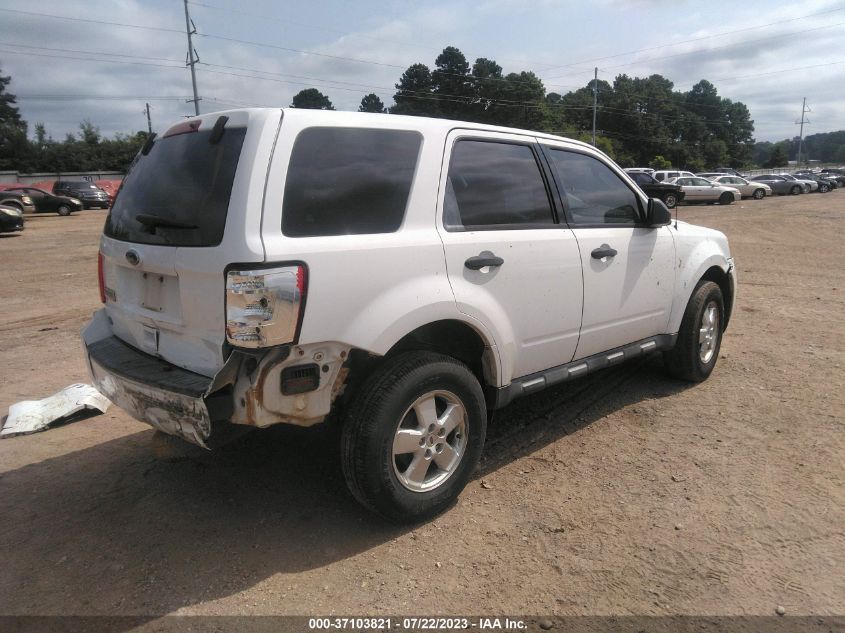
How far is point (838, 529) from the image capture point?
2.94 metres

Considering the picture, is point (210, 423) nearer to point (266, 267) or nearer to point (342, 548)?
point (266, 267)

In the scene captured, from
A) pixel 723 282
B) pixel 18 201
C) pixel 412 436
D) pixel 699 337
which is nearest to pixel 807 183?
pixel 723 282

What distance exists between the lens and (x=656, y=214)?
13.8 feet

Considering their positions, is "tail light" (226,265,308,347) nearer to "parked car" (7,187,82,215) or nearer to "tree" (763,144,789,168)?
"parked car" (7,187,82,215)

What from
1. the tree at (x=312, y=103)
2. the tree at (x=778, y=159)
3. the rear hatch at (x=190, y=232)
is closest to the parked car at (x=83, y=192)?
the tree at (x=312, y=103)

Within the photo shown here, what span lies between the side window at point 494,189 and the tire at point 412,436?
30.1 inches

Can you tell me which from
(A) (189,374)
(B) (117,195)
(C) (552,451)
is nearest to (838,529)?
(C) (552,451)

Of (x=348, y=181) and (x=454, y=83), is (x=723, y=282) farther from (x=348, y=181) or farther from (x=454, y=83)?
(x=454, y=83)

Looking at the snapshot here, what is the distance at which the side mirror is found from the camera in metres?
4.19

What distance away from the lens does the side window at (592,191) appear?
380cm

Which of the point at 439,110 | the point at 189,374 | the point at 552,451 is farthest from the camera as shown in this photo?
the point at 439,110

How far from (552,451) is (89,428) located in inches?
127

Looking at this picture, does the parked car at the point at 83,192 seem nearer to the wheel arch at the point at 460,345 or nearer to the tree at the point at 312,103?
the tree at the point at 312,103

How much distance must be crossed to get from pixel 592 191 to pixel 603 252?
469 mm
